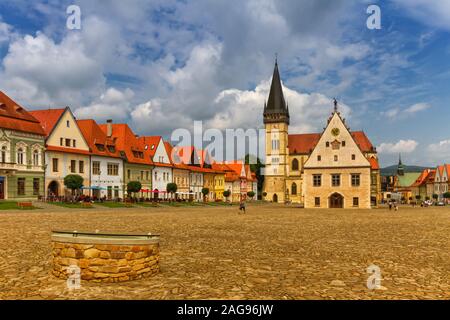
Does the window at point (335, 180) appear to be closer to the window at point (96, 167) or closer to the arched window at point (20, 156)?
the window at point (96, 167)

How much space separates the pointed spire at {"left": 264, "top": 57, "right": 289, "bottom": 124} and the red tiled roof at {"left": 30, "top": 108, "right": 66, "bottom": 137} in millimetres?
73522

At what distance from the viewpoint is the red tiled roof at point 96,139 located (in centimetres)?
5816

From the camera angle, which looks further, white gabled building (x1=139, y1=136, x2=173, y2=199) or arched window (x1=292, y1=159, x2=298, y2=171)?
arched window (x1=292, y1=159, x2=298, y2=171)

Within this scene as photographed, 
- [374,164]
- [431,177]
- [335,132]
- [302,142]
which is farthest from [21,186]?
[431,177]

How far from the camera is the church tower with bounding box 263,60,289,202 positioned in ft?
377

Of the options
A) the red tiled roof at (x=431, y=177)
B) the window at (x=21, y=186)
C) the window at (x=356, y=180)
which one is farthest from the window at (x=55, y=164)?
the red tiled roof at (x=431, y=177)

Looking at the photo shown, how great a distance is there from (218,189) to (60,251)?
86.0m

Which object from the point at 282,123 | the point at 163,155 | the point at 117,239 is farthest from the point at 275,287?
the point at 282,123

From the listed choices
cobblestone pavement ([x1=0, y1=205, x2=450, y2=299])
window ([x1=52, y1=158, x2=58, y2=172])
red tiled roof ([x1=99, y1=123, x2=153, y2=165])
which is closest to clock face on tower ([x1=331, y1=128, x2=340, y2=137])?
red tiled roof ([x1=99, y1=123, x2=153, y2=165])

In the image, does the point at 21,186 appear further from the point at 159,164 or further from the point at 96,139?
the point at 159,164

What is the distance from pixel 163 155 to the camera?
240 ft

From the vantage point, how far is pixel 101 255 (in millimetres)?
8633

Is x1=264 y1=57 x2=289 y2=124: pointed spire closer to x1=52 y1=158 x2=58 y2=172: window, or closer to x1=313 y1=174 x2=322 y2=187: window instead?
x1=313 y1=174 x2=322 y2=187: window

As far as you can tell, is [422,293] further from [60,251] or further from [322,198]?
[322,198]
